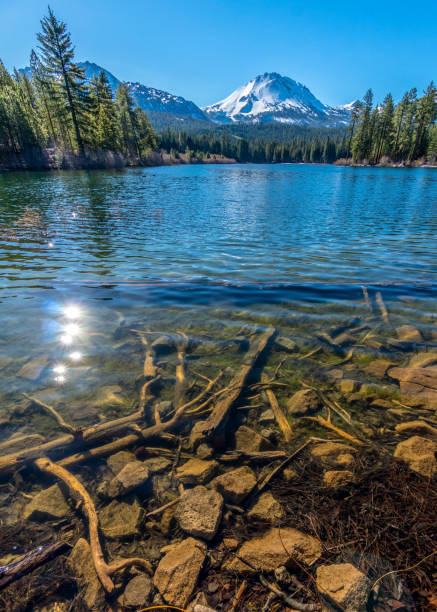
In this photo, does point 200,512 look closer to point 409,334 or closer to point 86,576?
point 86,576

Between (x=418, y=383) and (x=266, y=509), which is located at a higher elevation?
(x=418, y=383)

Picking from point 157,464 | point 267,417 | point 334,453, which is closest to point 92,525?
point 157,464

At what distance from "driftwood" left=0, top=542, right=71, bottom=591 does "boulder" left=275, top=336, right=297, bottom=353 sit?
160 inches

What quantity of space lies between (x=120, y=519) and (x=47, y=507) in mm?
742

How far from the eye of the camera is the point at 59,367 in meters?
4.78

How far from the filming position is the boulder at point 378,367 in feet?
15.1

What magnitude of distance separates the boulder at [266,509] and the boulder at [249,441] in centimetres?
67

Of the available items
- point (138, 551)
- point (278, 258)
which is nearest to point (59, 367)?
point (138, 551)

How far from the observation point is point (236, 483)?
2.96 metres

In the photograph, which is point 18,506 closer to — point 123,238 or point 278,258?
point 278,258

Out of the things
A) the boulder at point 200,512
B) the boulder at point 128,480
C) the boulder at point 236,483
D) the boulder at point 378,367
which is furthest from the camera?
the boulder at point 378,367

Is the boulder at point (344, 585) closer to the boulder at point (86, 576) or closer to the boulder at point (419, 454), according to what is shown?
the boulder at point (419, 454)

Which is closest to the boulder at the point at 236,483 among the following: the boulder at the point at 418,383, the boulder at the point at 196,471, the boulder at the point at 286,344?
the boulder at the point at 196,471

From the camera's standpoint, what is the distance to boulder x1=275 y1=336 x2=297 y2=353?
528 cm
